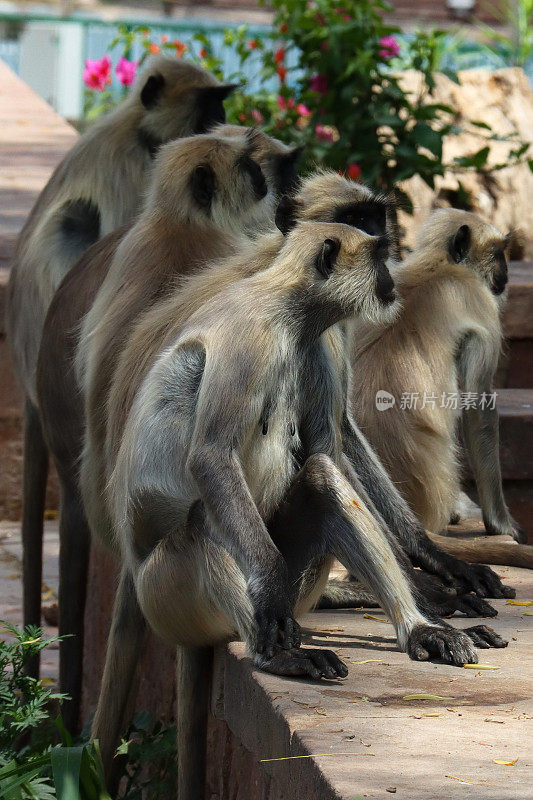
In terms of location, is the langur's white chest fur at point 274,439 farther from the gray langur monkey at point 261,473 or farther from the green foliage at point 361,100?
the green foliage at point 361,100

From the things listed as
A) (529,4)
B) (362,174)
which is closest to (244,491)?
(362,174)

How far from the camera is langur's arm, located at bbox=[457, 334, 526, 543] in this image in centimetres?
427

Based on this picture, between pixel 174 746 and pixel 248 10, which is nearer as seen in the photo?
pixel 174 746

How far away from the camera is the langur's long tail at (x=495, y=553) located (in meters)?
3.77

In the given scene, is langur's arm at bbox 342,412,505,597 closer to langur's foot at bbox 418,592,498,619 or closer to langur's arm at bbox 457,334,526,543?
langur's foot at bbox 418,592,498,619

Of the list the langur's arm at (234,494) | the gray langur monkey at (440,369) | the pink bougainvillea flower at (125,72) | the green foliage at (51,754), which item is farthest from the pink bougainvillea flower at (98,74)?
the langur's arm at (234,494)

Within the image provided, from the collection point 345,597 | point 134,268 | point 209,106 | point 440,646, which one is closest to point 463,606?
point 345,597

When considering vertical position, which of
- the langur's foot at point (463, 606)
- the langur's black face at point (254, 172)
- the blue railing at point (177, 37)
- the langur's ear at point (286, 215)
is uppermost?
the blue railing at point (177, 37)

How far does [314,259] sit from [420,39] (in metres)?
4.59

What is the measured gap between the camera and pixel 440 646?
2668 mm

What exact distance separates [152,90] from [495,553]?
208cm

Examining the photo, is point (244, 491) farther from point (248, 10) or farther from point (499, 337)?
point (248, 10)

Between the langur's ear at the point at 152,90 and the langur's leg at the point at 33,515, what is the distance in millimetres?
1144

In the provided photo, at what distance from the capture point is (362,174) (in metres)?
6.64
